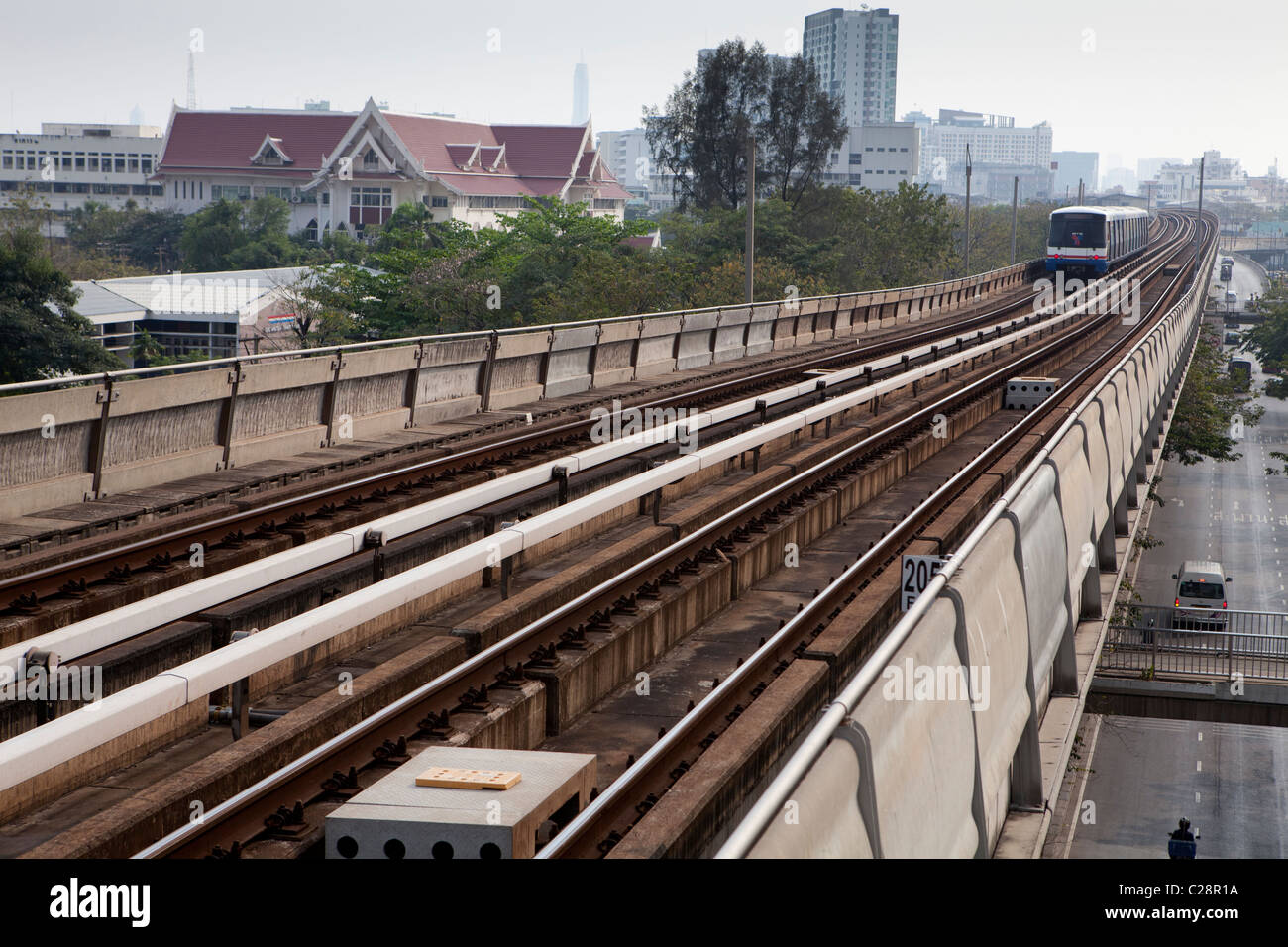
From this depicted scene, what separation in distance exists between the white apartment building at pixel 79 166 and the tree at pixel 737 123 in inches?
3463

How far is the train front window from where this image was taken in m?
64.6

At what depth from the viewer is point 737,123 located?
82.9m

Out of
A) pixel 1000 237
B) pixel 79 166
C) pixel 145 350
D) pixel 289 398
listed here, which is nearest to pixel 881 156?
pixel 1000 237

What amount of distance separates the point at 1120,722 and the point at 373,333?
31886mm

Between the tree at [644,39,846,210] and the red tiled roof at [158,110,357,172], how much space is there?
48868 mm

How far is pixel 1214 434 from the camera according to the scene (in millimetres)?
53344

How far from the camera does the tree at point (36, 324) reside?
40688 millimetres

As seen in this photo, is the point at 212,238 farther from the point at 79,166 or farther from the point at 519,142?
the point at 79,166

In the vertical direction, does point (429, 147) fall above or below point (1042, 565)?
above

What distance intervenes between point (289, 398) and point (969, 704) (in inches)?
499

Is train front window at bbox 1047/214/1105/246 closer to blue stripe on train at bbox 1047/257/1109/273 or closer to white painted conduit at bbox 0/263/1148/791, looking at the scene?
blue stripe on train at bbox 1047/257/1109/273

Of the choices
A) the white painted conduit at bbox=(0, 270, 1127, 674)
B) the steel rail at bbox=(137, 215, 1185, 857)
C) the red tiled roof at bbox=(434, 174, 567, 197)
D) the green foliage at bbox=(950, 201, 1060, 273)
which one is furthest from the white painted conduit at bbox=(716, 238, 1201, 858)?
the green foliage at bbox=(950, 201, 1060, 273)

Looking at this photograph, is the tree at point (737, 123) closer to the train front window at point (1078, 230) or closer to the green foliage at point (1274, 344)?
the train front window at point (1078, 230)
